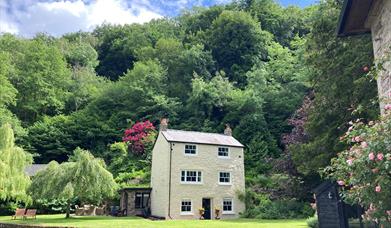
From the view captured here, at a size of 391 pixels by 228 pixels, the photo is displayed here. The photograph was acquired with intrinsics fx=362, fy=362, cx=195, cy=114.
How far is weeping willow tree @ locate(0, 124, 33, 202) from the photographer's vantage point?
26.5 metres

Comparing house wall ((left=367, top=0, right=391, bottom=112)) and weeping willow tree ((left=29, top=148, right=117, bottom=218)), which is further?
weeping willow tree ((left=29, top=148, right=117, bottom=218))

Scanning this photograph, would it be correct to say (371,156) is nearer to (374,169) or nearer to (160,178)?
(374,169)

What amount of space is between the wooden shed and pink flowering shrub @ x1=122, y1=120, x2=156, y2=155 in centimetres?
902

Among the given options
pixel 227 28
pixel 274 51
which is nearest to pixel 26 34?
pixel 227 28

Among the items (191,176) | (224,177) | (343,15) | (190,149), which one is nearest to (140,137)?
(190,149)

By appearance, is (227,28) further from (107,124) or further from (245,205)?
(245,205)

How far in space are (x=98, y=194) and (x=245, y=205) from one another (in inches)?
493

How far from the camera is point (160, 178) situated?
100.0ft

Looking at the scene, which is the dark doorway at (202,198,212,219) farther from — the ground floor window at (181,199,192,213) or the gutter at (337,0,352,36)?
the gutter at (337,0,352,36)

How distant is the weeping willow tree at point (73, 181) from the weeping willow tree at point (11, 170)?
2753 mm

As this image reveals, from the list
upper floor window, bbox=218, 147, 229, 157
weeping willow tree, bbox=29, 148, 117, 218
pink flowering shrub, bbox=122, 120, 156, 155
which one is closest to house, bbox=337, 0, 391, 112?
weeping willow tree, bbox=29, 148, 117, 218

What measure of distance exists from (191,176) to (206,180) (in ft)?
4.40

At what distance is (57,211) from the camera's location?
32500 mm

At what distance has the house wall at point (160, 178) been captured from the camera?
29094 millimetres
